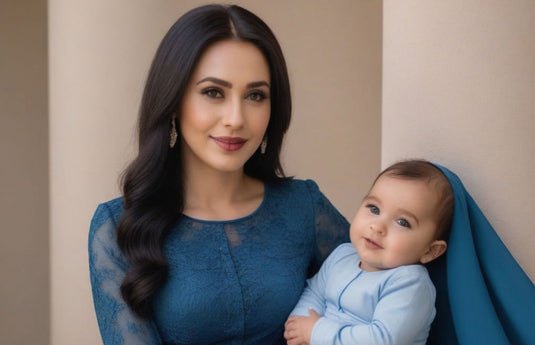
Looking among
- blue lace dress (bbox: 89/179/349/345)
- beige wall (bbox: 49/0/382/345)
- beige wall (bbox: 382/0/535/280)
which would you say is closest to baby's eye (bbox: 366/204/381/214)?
beige wall (bbox: 382/0/535/280)

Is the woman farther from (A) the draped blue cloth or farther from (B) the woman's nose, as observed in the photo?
(A) the draped blue cloth

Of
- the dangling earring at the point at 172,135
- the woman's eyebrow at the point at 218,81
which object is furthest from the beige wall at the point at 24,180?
the woman's eyebrow at the point at 218,81

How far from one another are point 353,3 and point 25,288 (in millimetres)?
3688

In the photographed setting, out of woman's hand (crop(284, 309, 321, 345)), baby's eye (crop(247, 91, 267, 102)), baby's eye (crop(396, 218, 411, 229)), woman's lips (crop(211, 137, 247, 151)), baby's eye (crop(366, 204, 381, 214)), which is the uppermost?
baby's eye (crop(247, 91, 267, 102))

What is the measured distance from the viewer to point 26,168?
19.9 ft

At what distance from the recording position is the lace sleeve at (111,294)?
8.41 ft

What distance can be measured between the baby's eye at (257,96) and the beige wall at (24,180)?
3.74 meters

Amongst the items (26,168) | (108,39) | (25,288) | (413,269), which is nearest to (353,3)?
(108,39)

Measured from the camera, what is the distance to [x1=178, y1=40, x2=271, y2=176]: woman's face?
267cm

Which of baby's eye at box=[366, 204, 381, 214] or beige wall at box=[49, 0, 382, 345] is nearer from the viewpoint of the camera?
baby's eye at box=[366, 204, 381, 214]

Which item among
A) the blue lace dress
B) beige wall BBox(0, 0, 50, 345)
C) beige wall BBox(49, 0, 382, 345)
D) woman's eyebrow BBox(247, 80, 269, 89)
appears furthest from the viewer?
beige wall BBox(0, 0, 50, 345)

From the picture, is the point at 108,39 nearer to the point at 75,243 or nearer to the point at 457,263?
the point at 75,243

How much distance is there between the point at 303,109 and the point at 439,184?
383cm

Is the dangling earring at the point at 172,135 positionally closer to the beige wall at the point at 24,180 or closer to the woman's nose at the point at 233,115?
the woman's nose at the point at 233,115
